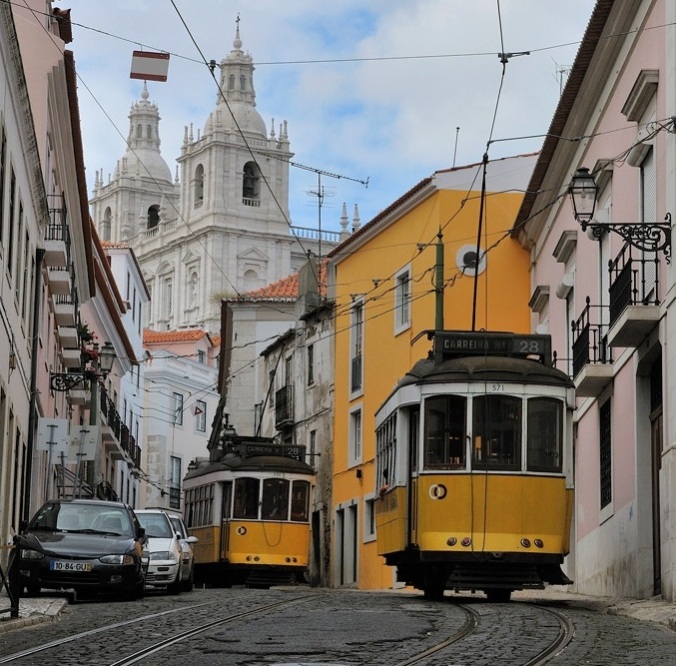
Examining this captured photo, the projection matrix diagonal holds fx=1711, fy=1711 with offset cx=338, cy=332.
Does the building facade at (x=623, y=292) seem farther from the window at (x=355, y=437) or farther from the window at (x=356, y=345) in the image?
the window at (x=355, y=437)

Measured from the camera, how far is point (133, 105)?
154000 millimetres

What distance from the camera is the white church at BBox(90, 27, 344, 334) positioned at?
122125 mm

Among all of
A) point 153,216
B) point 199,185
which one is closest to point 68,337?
point 199,185

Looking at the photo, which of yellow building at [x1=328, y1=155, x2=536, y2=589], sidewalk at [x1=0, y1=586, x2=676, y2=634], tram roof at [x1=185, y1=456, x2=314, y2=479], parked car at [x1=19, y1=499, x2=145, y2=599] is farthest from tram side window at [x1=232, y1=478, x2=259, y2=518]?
sidewalk at [x1=0, y1=586, x2=676, y2=634]

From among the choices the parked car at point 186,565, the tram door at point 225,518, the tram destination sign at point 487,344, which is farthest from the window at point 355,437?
the tram destination sign at point 487,344

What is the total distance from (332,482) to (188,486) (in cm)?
700

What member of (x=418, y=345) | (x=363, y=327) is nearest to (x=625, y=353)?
(x=418, y=345)

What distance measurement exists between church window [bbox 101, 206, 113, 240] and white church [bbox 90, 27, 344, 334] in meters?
17.4

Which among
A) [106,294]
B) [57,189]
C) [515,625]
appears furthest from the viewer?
[106,294]

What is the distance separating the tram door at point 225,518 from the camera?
3306 cm

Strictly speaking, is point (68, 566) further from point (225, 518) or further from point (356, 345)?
point (356, 345)

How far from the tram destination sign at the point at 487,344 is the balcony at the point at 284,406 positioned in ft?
89.1

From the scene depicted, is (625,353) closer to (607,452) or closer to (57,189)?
(607,452)

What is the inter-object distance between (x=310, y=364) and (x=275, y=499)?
12867 millimetres
